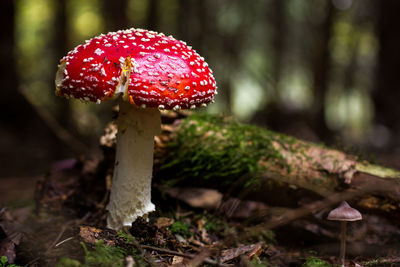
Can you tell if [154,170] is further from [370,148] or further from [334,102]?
[334,102]

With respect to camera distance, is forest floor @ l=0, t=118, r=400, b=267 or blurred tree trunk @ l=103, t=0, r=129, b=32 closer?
forest floor @ l=0, t=118, r=400, b=267

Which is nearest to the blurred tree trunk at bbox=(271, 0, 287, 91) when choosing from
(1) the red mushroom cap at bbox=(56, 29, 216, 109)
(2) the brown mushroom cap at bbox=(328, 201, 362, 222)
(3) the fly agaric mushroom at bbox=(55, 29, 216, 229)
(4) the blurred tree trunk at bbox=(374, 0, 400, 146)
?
(4) the blurred tree trunk at bbox=(374, 0, 400, 146)

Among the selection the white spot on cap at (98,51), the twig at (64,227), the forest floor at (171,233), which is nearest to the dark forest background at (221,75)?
the forest floor at (171,233)

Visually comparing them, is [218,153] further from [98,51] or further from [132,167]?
[98,51]

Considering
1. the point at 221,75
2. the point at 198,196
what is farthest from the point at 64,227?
the point at 221,75

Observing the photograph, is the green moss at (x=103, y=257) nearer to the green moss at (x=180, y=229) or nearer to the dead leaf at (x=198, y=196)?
the green moss at (x=180, y=229)

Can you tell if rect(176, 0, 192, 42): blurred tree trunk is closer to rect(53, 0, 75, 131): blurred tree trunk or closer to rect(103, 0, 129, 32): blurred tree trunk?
rect(53, 0, 75, 131): blurred tree trunk
